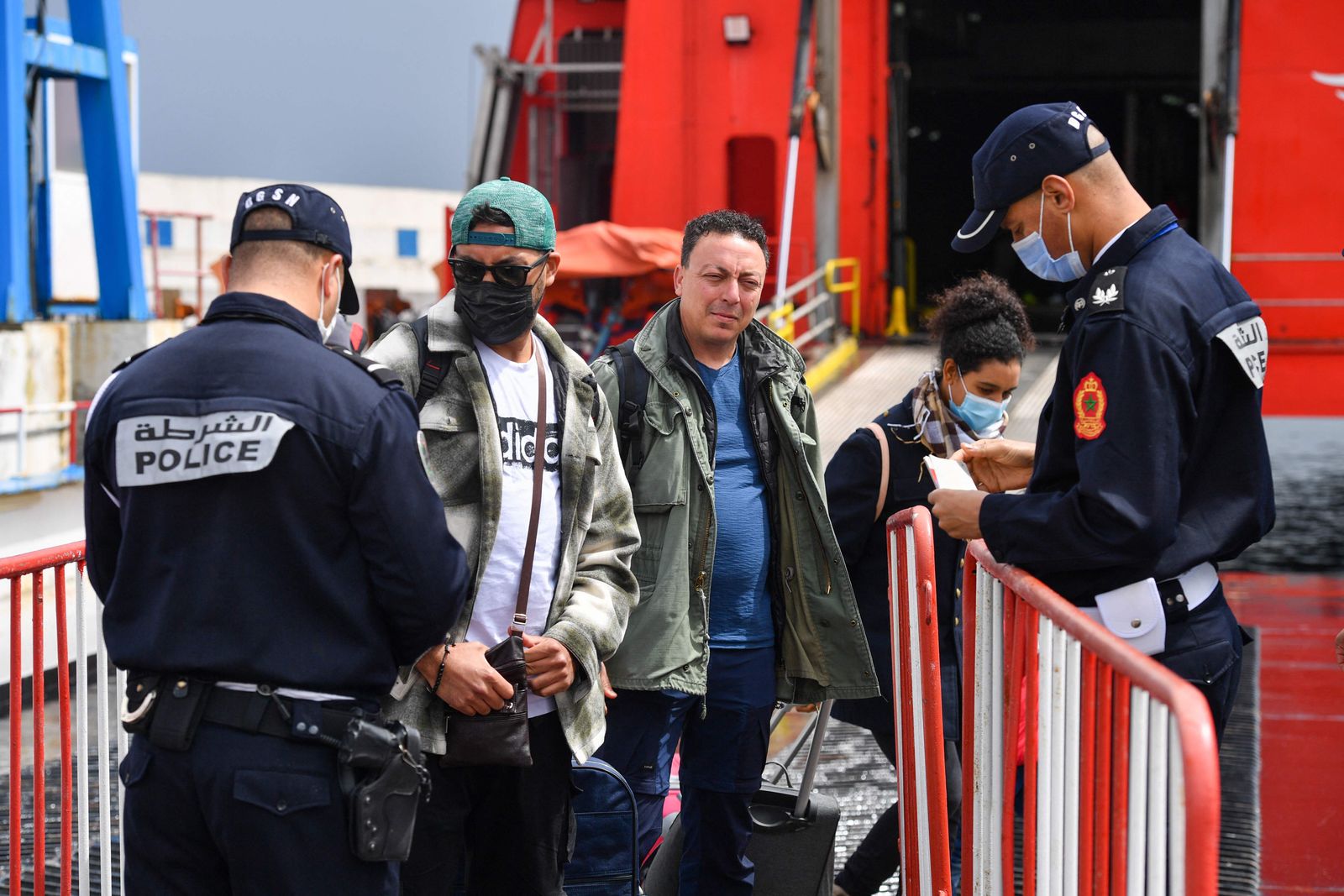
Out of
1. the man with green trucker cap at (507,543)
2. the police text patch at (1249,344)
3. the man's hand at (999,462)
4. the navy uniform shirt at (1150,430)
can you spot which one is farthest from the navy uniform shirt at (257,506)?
the man's hand at (999,462)

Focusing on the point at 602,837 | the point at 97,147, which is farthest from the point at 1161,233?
the point at 97,147

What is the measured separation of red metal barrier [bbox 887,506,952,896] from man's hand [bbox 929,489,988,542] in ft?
0.95

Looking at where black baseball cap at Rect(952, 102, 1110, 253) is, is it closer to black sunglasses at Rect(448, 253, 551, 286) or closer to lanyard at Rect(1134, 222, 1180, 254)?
lanyard at Rect(1134, 222, 1180, 254)

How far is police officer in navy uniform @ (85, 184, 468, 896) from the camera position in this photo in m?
2.41

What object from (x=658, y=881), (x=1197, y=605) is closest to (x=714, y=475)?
(x=658, y=881)

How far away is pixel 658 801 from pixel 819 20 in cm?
1242

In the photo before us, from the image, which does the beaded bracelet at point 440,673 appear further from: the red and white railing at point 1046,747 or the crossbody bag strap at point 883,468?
the crossbody bag strap at point 883,468

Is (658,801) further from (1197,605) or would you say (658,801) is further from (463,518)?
(1197,605)

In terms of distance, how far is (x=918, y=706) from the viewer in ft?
11.5

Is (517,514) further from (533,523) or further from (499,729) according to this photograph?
(499,729)

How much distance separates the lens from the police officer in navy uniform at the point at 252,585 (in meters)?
2.41

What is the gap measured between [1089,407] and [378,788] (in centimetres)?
151

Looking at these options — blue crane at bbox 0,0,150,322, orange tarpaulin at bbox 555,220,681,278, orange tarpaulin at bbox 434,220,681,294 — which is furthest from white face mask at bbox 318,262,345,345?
orange tarpaulin at bbox 555,220,681,278

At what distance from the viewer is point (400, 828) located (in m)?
2.54
